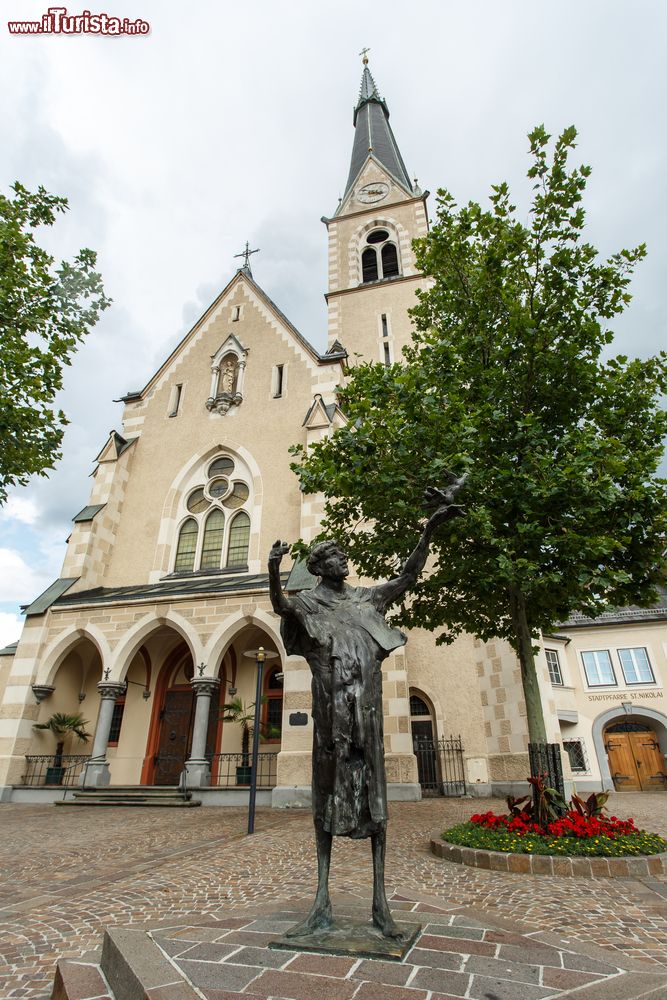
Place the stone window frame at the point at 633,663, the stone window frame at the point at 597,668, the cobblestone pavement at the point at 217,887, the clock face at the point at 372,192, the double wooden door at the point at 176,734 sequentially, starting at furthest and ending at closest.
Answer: the clock face at the point at 372,192, the stone window frame at the point at 597,668, the stone window frame at the point at 633,663, the double wooden door at the point at 176,734, the cobblestone pavement at the point at 217,887

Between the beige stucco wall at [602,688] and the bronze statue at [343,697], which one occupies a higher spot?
Answer: the beige stucco wall at [602,688]

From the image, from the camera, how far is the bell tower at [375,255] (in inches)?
975

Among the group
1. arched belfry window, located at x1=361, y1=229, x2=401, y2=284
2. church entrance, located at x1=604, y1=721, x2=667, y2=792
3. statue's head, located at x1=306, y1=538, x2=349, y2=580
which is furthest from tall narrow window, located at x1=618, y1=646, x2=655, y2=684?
statue's head, located at x1=306, y1=538, x2=349, y2=580

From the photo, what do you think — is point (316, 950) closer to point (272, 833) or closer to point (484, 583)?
point (484, 583)

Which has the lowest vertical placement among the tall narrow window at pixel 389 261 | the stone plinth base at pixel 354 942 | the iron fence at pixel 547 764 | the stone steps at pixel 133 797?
the stone plinth base at pixel 354 942

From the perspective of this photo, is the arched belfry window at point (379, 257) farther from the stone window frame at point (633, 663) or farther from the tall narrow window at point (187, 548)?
the stone window frame at point (633, 663)

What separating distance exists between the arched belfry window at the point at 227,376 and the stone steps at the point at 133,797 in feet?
39.9

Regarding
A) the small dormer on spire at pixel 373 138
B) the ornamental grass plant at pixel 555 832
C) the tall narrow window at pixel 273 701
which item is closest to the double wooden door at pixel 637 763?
the tall narrow window at pixel 273 701

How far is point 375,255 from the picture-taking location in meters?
28.5

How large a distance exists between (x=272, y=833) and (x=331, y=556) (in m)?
7.09

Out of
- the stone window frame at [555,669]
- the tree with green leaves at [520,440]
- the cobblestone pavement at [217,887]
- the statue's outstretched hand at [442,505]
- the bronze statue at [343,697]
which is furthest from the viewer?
the stone window frame at [555,669]

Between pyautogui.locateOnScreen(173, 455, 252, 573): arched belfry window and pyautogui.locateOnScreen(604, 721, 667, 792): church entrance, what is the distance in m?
16.6

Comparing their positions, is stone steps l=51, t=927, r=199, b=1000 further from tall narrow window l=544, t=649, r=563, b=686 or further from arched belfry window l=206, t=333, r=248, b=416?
tall narrow window l=544, t=649, r=563, b=686

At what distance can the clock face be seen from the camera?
100ft
